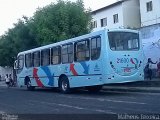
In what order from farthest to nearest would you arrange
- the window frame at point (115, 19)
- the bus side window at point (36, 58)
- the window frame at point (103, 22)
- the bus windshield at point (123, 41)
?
the window frame at point (103, 22)
the window frame at point (115, 19)
the bus side window at point (36, 58)
the bus windshield at point (123, 41)

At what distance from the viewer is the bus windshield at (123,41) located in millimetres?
17531

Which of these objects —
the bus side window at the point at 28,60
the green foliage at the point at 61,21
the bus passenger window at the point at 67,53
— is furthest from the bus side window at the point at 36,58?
the green foliage at the point at 61,21

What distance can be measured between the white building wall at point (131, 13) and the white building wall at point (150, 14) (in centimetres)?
269

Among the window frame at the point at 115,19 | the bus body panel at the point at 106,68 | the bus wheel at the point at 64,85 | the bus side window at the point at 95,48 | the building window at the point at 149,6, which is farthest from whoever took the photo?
the window frame at the point at 115,19

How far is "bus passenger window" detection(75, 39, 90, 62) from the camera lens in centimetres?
1859

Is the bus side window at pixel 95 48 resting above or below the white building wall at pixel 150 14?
below

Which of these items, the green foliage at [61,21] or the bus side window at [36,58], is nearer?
the bus side window at [36,58]

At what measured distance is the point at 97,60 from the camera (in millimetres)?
17719

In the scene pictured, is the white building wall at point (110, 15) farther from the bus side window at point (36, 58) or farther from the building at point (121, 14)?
the bus side window at point (36, 58)

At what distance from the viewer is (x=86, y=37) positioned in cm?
1862

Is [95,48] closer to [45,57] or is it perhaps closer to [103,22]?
[45,57]

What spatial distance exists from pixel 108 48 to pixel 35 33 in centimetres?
1947

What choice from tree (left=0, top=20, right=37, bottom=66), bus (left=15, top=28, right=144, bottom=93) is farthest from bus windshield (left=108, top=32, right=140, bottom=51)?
tree (left=0, top=20, right=37, bottom=66)

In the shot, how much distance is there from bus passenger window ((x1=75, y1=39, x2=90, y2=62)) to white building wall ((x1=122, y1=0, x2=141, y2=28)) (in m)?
23.8
